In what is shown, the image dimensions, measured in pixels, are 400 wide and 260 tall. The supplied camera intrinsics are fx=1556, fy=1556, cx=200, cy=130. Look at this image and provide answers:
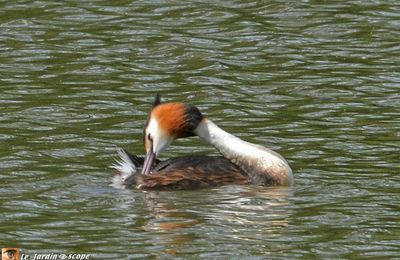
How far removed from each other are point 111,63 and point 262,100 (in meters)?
2.33

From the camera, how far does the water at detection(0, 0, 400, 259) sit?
12.2 m

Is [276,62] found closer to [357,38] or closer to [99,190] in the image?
[357,38]

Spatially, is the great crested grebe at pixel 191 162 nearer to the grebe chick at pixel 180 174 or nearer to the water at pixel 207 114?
the grebe chick at pixel 180 174

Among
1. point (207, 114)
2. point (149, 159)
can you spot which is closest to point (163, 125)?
point (149, 159)

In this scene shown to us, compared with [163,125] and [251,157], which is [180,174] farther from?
[251,157]

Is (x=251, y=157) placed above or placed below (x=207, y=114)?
above

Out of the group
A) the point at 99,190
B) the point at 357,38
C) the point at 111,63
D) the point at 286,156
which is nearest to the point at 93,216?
the point at 99,190

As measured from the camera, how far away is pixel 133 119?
16.5 meters

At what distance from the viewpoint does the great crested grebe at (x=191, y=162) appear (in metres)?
14.1

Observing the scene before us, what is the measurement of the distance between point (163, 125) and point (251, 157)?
89 cm

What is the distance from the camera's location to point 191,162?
562 inches

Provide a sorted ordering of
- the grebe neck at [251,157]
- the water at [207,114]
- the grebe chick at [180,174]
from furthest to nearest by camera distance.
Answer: the grebe neck at [251,157] < the grebe chick at [180,174] < the water at [207,114]

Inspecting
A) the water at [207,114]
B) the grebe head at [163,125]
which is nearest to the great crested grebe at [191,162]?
the grebe head at [163,125]

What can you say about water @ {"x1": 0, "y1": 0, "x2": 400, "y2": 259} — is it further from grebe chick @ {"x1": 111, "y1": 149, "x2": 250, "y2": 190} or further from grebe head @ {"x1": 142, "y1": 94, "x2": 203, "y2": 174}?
grebe head @ {"x1": 142, "y1": 94, "x2": 203, "y2": 174}
